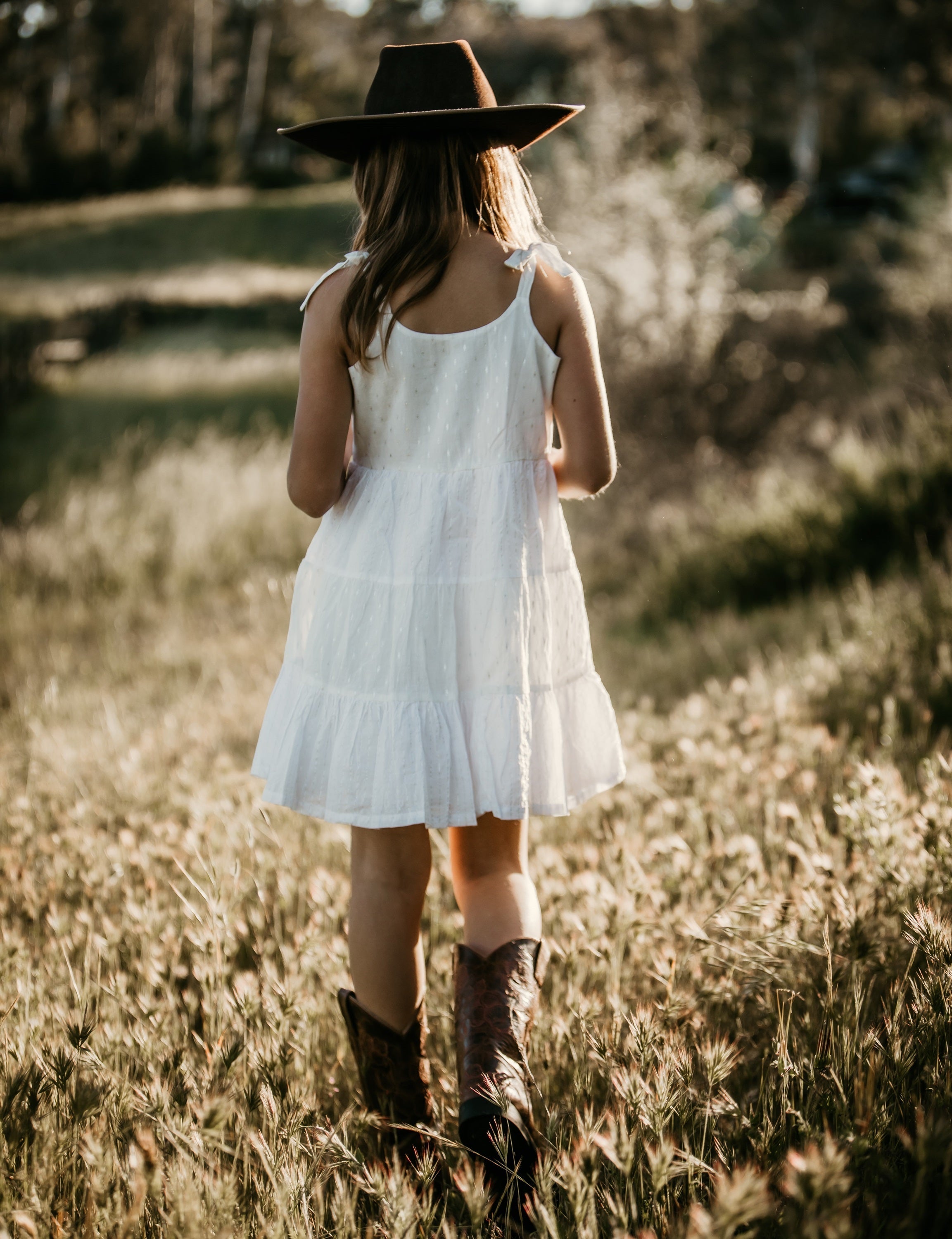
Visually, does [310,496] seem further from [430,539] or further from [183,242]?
[183,242]

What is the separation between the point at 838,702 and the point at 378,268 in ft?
8.94

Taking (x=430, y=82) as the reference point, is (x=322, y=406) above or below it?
below

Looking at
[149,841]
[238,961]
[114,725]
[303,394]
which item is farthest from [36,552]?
[303,394]

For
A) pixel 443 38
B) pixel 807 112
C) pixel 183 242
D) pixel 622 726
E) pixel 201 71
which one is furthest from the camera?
pixel 807 112

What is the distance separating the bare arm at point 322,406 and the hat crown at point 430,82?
0.34 meters

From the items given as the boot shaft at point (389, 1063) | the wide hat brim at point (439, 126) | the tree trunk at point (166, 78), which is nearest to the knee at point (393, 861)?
the boot shaft at point (389, 1063)

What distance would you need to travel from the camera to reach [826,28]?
1451 inches

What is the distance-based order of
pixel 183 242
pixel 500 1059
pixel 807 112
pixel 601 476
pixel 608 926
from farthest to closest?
pixel 807 112, pixel 183 242, pixel 608 926, pixel 601 476, pixel 500 1059

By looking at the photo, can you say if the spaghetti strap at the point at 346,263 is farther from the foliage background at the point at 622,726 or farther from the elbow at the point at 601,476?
the elbow at the point at 601,476

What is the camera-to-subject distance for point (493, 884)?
200 cm

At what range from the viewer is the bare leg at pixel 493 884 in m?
1.94

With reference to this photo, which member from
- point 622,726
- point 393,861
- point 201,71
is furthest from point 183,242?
point 393,861

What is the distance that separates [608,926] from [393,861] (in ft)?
→ 2.26

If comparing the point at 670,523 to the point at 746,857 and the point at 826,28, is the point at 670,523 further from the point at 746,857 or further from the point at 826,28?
the point at 826,28
